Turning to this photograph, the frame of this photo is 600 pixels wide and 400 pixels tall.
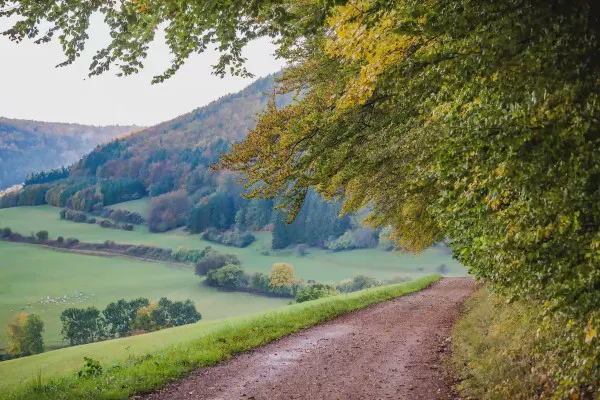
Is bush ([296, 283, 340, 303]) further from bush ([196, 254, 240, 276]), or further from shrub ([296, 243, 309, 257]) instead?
shrub ([296, 243, 309, 257])

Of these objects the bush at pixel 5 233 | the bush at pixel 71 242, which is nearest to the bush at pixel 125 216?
the bush at pixel 71 242

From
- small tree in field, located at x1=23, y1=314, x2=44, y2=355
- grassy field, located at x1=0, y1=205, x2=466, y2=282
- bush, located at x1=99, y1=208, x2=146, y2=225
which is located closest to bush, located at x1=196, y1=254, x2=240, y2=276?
grassy field, located at x1=0, y1=205, x2=466, y2=282

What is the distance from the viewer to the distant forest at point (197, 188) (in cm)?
15588

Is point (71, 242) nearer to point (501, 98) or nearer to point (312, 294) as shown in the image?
point (312, 294)

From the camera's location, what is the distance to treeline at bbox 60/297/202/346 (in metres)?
69.7

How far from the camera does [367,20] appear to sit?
18.5 feet

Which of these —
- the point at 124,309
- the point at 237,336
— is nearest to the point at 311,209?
the point at 124,309

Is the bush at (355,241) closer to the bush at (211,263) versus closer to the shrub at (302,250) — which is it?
the shrub at (302,250)

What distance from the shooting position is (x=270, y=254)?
15262cm

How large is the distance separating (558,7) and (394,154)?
750 cm

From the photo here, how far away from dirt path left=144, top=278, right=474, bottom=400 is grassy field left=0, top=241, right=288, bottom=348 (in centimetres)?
6941

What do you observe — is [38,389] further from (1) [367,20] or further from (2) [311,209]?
(2) [311,209]

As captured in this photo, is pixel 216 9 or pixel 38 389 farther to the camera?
pixel 38 389

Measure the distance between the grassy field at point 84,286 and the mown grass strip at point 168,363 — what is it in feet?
220
